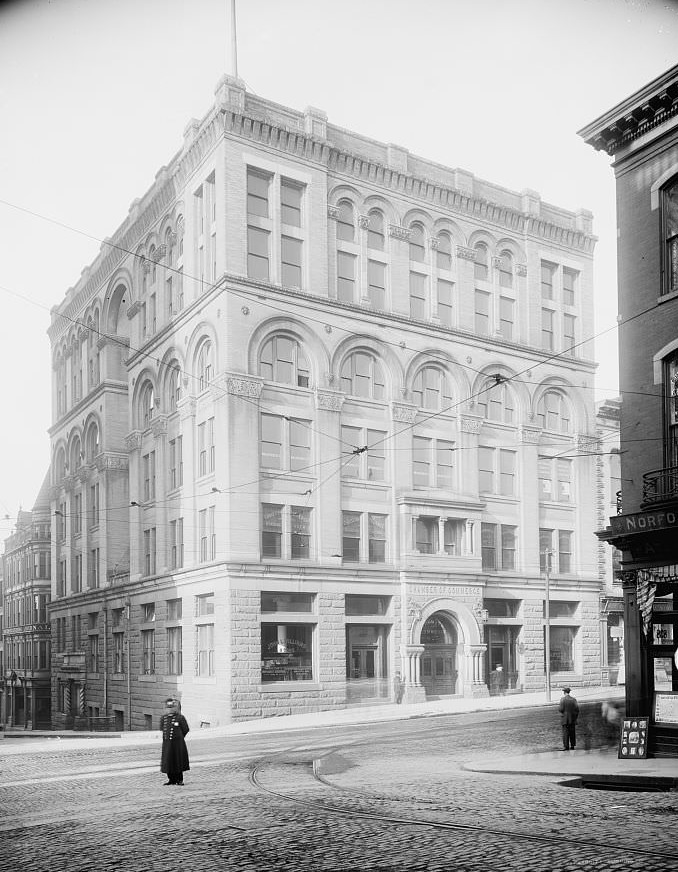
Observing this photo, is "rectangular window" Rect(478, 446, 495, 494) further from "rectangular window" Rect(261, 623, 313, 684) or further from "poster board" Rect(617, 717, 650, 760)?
"poster board" Rect(617, 717, 650, 760)

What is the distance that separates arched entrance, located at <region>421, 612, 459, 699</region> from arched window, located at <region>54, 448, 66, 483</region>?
29081 millimetres

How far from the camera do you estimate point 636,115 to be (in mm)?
23984

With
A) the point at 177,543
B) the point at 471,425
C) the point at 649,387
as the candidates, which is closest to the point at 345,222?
the point at 471,425

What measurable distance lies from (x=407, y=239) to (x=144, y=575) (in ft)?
70.0

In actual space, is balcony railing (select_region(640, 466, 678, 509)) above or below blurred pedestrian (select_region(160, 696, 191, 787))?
above

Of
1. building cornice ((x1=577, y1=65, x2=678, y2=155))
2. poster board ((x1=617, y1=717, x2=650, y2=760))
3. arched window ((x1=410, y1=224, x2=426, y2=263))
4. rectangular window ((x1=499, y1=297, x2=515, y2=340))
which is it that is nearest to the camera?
poster board ((x1=617, y1=717, x2=650, y2=760))

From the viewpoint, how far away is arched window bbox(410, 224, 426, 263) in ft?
164

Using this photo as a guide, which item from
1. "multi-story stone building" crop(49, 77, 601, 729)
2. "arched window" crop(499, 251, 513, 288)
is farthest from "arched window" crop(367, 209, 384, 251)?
"arched window" crop(499, 251, 513, 288)

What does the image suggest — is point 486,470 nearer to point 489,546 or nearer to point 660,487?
point 489,546

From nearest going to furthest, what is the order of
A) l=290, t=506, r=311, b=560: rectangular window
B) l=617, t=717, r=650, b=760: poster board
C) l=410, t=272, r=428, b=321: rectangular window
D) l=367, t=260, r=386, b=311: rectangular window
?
Answer: 1. l=617, t=717, r=650, b=760: poster board
2. l=290, t=506, r=311, b=560: rectangular window
3. l=367, t=260, r=386, b=311: rectangular window
4. l=410, t=272, r=428, b=321: rectangular window

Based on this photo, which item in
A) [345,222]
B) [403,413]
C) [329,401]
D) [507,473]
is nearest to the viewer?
[329,401]

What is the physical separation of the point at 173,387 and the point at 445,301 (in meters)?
14.2

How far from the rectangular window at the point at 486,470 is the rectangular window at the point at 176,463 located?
14846 millimetres

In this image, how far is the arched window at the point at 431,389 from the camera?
1943 inches
